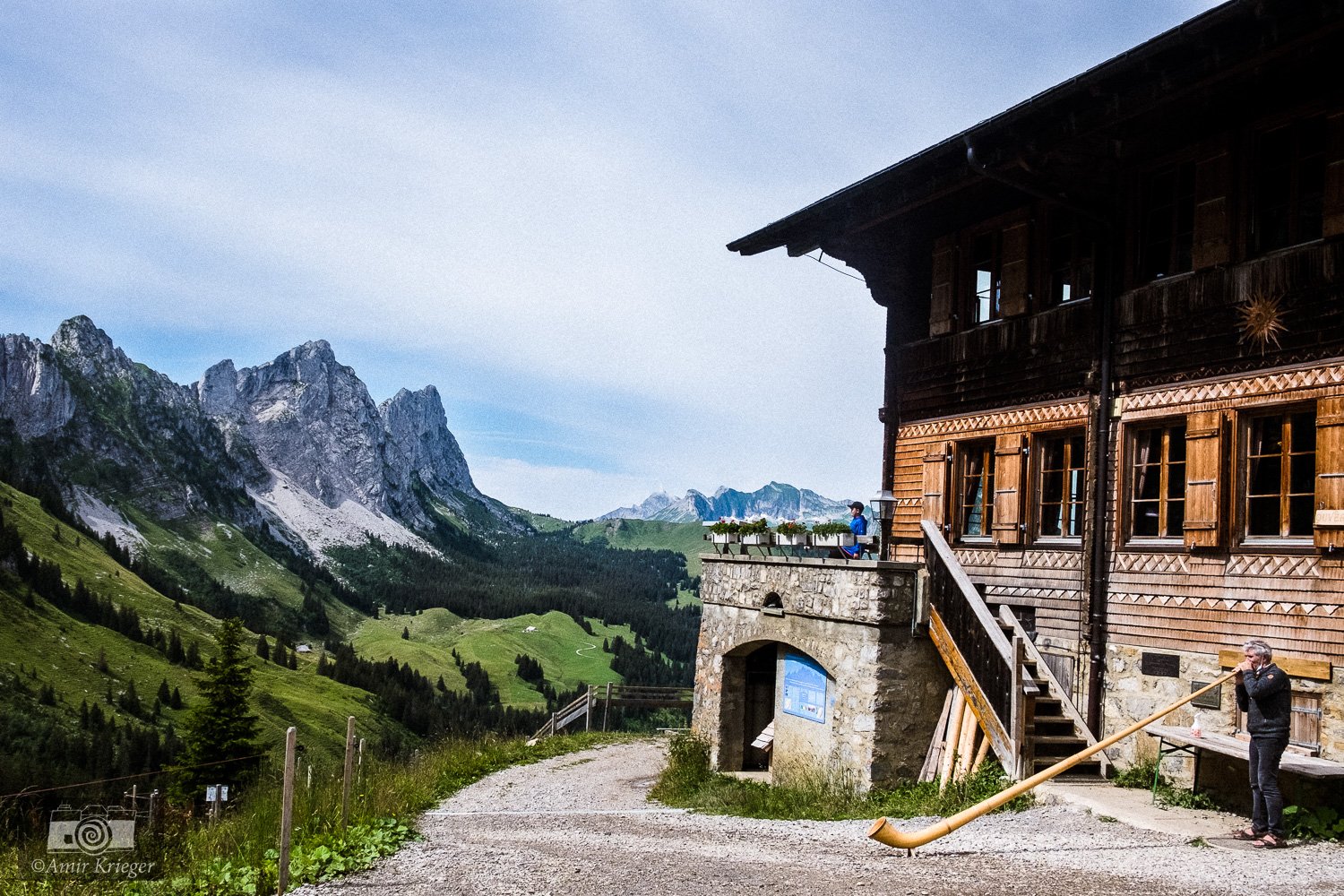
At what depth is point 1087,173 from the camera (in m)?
14.0

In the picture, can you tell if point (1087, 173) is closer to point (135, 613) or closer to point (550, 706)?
point (135, 613)

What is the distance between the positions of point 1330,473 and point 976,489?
19.4ft

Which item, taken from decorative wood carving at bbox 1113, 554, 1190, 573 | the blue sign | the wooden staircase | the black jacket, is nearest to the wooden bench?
the black jacket

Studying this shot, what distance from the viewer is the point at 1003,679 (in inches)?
499

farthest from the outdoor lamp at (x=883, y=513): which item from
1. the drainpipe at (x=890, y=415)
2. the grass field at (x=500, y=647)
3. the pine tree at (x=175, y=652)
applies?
the grass field at (x=500, y=647)

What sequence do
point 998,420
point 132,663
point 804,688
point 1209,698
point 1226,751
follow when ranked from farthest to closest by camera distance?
point 132,663
point 804,688
point 998,420
point 1209,698
point 1226,751

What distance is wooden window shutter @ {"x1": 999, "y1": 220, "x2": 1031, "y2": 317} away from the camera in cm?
1530

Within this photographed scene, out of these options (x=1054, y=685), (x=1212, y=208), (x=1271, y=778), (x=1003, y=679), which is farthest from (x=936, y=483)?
(x=1271, y=778)

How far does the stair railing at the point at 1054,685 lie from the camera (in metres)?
13.0

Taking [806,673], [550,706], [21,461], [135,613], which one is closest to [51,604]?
[135,613]

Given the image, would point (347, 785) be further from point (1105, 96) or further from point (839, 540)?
point (1105, 96)

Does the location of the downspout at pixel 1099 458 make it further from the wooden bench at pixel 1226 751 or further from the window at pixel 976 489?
the window at pixel 976 489

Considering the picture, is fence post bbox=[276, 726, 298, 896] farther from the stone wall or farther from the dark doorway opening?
the dark doorway opening

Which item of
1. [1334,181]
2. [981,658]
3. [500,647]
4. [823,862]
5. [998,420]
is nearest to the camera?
[823,862]
